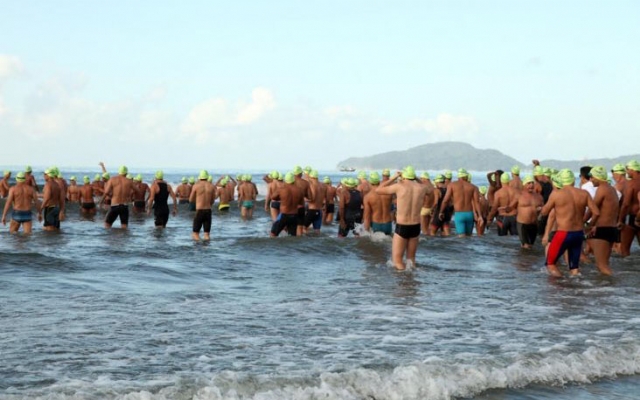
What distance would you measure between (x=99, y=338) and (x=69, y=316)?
4.28ft

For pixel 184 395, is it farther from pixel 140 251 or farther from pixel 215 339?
pixel 140 251

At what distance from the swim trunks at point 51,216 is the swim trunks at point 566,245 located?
39.6 feet

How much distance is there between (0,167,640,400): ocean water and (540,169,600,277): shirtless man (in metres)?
0.55

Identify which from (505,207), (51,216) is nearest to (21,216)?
(51,216)

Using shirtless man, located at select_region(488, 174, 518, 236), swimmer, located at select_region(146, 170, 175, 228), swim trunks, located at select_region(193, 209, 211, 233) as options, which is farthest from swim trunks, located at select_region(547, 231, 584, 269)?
swimmer, located at select_region(146, 170, 175, 228)

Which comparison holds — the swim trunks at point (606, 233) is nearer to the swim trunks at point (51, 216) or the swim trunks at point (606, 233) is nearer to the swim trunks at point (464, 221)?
the swim trunks at point (464, 221)

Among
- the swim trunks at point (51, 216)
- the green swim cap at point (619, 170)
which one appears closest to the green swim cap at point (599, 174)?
the green swim cap at point (619, 170)

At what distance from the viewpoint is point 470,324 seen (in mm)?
8977

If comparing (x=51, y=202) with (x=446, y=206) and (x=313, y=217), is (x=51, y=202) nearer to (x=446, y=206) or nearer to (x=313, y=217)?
(x=313, y=217)

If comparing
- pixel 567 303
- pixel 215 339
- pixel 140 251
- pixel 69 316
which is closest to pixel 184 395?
pixel 215 339

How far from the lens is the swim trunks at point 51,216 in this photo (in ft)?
63.9

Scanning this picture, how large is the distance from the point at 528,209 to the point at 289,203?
515cm

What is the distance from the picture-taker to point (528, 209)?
15.5 m

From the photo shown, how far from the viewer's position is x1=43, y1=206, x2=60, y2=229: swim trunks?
63.9 ft
